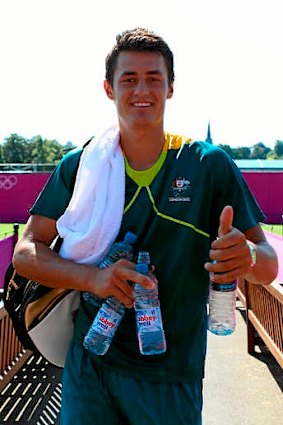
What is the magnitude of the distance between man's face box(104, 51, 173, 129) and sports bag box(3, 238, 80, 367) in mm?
595

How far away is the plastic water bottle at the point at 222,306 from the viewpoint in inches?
74.9

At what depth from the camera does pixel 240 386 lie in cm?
526

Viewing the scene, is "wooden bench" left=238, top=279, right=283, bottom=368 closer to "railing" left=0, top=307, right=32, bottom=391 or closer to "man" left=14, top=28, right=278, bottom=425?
"railing" left=0, top=307, right=32, bottom=391

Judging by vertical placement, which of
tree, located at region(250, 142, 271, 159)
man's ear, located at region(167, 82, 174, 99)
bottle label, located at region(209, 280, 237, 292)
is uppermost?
man's ear, located at region(167, 82, 174, 99)

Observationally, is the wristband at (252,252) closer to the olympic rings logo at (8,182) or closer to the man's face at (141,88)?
the man's face at (141,88)

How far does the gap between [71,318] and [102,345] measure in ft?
1.04

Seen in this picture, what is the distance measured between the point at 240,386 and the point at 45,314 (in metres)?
3.42

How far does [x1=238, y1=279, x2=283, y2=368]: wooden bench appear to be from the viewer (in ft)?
16.2

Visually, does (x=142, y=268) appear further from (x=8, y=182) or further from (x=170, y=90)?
(x=8, y=182)

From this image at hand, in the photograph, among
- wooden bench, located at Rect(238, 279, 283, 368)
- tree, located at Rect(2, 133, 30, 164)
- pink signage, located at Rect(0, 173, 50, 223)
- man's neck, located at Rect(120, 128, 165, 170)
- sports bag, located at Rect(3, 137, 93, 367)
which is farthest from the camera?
tree, located at Rect(2, 133, 30, 164)

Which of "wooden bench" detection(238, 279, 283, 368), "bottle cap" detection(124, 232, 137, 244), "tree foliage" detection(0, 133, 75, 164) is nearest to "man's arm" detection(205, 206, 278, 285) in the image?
"bottle cap" detection(124, 232, 137, 244)

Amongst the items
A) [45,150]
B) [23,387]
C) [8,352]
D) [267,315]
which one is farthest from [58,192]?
[45,150]

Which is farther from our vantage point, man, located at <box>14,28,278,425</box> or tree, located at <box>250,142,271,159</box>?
tree, located at <box>250,142,271,159</box>

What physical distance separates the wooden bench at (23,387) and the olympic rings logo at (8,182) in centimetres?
1605
